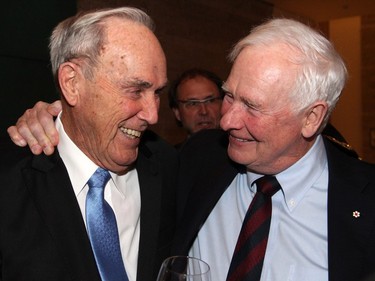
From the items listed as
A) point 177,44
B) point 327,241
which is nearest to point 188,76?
point 177,44

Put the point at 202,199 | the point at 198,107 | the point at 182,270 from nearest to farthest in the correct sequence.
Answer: the point at 182,270
the point at 202,199
the point at 198,107

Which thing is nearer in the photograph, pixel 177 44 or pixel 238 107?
pixel 238 107

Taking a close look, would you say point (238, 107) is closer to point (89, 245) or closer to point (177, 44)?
point (89, 245)

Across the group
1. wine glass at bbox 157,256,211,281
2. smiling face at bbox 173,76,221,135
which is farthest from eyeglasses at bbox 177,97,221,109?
wine glass at bbox 157,256,211,281

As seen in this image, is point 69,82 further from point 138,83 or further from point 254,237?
point 254,237

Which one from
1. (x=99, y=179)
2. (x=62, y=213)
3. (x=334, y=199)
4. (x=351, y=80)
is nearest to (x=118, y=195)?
(x=99, y=179)

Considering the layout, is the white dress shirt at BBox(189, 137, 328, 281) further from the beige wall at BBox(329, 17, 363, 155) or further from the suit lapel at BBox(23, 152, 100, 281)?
the beige wall at BBox(329, 17, 363, 155)

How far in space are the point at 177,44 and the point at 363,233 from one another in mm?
4200

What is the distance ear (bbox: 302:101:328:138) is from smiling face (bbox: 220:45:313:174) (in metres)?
0.02

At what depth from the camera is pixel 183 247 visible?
5.84ft

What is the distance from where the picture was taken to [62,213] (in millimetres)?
1492

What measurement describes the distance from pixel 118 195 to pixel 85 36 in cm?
63

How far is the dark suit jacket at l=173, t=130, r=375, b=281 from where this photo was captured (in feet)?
5.16

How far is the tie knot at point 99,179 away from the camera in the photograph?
62.5 inches
